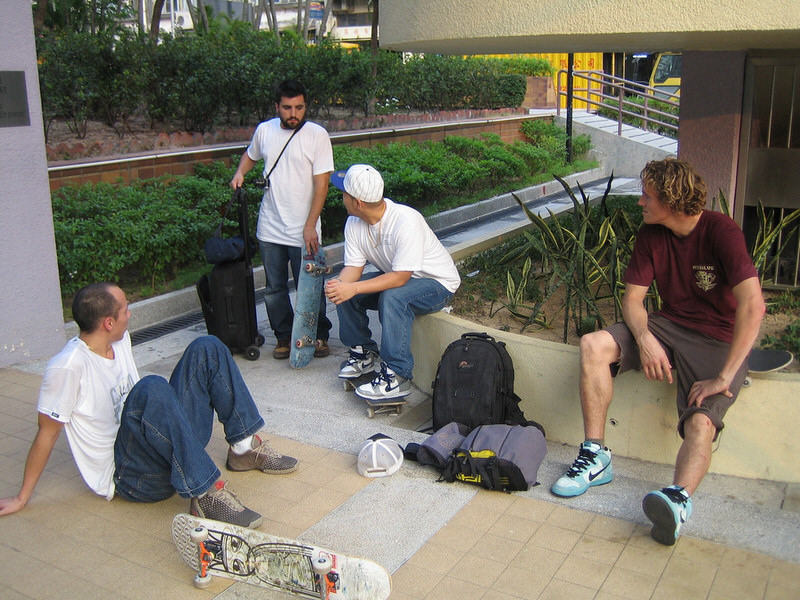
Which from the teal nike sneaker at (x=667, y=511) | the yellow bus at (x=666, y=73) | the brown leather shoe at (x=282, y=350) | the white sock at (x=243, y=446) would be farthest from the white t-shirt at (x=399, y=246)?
the yellow bus at (x=666, y=73)

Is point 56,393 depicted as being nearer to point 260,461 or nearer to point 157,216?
point 260,461

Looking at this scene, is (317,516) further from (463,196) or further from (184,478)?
(463,196)

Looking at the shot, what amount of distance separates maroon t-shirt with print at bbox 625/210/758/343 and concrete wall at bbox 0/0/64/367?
149 inches

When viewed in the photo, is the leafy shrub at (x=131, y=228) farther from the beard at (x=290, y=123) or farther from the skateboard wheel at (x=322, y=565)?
the skateboard wheel at (x=322, y=565)

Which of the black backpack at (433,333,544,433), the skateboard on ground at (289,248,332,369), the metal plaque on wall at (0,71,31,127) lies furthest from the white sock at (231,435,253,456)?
the metal plaque on wall at (0,71,31,127)

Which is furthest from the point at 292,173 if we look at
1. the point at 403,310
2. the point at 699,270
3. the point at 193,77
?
the point at 193,77

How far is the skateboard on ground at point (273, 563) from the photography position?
273cm

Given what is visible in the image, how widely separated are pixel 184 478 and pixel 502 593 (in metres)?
1.32

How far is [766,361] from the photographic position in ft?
12.7

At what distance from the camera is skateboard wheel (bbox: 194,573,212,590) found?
3.00m

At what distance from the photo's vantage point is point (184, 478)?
3.22m

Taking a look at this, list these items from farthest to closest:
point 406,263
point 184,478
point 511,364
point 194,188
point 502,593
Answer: point 194,188 → point 406,263 → point 511,364 → point 184,478 → point 502,593

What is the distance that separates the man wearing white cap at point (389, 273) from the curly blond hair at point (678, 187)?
1468 mm

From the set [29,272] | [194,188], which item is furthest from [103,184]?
[29,272]
